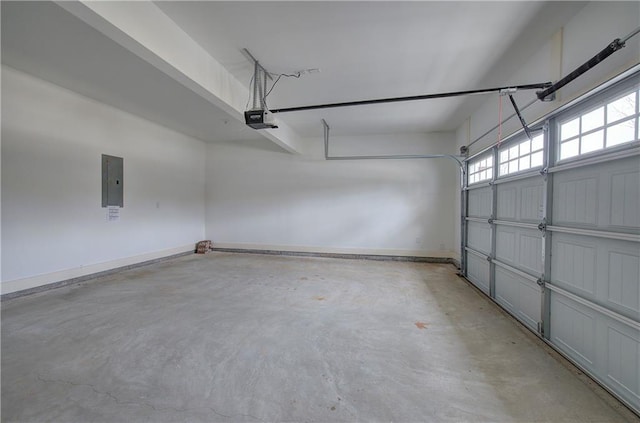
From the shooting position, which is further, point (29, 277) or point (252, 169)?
point (252, 169)

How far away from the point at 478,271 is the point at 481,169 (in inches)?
64.6

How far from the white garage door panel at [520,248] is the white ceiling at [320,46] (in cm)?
191

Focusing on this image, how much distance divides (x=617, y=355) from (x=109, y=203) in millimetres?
6561

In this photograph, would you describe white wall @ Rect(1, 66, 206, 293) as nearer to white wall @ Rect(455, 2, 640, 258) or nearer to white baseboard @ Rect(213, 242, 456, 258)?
white baseboard @ Rect(213, 242, 456, 258)

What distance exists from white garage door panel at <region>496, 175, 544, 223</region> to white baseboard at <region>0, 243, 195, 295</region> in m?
6.36

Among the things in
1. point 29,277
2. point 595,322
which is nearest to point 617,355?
point 595,322

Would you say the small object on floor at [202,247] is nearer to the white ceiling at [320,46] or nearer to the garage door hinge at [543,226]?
the white ceiling at [320,46]

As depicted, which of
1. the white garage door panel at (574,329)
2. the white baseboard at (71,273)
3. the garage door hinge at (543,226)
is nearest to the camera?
the white garage door panel at (574,329)

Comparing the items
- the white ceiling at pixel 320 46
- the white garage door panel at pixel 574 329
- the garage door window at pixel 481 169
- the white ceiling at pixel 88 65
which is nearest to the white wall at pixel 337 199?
the garage door window at pixel 481 169

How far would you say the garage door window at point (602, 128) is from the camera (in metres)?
1.64

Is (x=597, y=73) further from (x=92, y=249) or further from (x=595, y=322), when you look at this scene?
(x=92, y=249)

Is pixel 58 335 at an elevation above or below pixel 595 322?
below

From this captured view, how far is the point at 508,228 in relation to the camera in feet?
10.1

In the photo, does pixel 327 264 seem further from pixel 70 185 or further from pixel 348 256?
pixel 70 185
